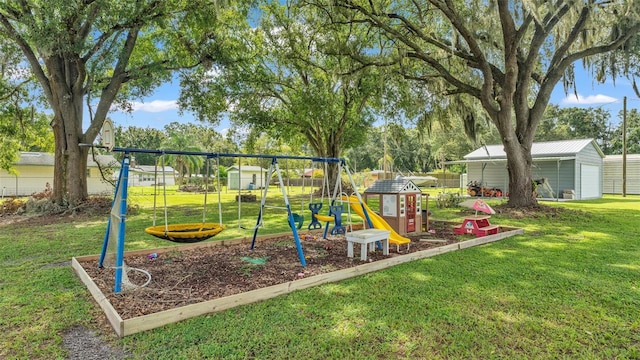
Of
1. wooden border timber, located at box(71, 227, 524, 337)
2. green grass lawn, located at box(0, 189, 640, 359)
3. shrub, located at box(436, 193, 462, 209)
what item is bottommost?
green grass lawn, located at box(0, 189, 640, 359)

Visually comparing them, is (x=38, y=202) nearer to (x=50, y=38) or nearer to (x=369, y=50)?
(x=50, y=38)

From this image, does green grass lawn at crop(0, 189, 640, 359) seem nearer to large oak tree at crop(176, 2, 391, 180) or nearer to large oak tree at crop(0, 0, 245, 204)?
large oak tree at crop(0, 0, 245, 204)

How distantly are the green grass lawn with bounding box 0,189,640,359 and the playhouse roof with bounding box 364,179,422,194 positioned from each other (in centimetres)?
171

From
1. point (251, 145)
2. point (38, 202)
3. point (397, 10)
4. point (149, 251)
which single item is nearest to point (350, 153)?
point (251, 145)

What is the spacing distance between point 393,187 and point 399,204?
1.14 feet

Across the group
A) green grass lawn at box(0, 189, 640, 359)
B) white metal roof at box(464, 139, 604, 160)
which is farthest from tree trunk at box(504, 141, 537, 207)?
white metal roof at box(464, 139, 604, 160)

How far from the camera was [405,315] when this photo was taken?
2.98m

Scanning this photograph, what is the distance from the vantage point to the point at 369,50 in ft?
42.9

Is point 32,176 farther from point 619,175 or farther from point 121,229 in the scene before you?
point 619,175

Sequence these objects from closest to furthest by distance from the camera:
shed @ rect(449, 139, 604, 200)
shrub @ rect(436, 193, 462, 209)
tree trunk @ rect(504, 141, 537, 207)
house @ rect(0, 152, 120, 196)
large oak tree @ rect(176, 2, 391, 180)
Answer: tree trunk @ rect(504, 141, 537, 207)
large oak tree @ rect(176, 2, 391, 180)
shrub @ rect(436, 193, 462, 209)
shed @ rect(449, 139, 604, 200)
house @ rect(0, 152, 120, 196)

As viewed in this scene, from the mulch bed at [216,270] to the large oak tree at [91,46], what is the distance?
562 centimetres

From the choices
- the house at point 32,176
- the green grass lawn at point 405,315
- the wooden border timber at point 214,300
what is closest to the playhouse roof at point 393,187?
the wooden border timber at point 214,300

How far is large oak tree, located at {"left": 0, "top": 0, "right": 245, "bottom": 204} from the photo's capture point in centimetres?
777

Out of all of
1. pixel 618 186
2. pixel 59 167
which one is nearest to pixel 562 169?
pixel 618 186
